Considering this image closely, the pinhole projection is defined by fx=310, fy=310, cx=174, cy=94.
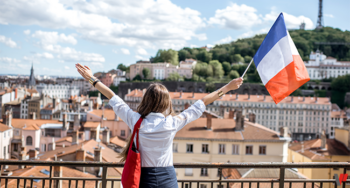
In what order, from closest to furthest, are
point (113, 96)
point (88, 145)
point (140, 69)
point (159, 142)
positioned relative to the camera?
1. point (159, 142)
2. point (113, 96)
3. point (88, 145)
4. point (140, 69)

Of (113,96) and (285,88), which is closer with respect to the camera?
(113,96)

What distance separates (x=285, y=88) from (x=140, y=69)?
10952 cm

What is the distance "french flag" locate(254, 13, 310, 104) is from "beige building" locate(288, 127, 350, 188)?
17.2 m

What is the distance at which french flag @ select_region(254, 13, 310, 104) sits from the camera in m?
4.18

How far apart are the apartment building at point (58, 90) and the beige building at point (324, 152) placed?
314ft

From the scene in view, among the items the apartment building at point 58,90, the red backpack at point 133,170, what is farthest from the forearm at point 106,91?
the apartment building at point 58,90

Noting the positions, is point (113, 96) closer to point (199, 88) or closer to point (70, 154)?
point (70, 154)

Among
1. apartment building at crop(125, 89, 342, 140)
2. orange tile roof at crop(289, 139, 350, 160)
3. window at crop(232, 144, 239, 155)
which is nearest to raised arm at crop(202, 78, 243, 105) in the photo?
window at crop(232, 144, 239, 155)

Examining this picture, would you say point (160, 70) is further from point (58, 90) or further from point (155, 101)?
point (155, 101)

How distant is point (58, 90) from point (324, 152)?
343ft

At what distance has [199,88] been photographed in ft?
322

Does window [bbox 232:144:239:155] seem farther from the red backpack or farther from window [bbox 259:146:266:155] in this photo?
the red backpack

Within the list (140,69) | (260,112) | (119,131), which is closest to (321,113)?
(260,112)

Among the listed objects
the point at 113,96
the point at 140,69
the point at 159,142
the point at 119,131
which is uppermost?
the point at 140,69
